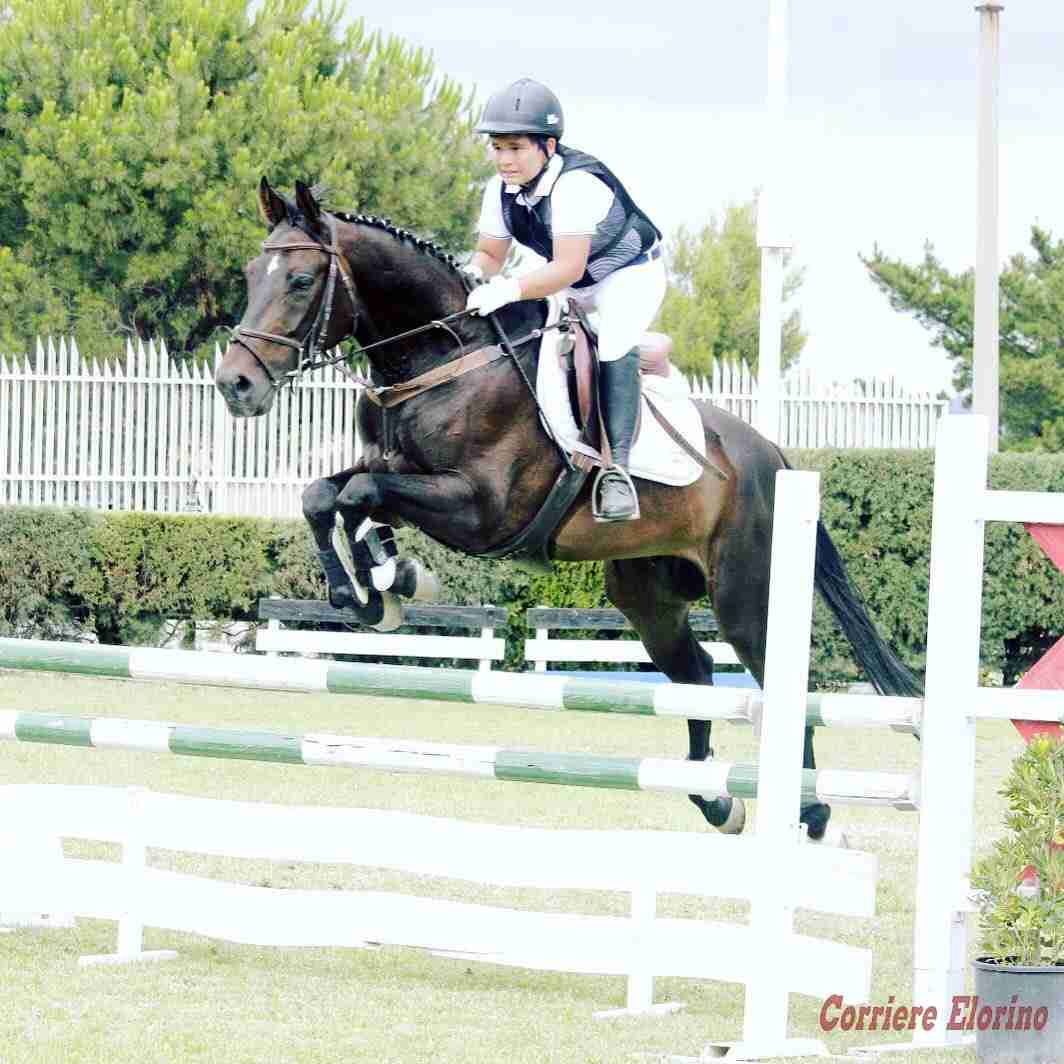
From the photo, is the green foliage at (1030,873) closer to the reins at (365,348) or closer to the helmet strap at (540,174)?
the reins at (365,348)

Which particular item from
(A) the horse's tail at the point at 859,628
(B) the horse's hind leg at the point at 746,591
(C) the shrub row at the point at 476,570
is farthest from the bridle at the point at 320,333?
(C) the shrub row at the point at 476,570

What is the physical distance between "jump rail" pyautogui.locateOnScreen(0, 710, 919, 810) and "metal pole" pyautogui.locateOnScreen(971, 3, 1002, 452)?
15.5 m

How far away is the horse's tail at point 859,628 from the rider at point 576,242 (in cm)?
100

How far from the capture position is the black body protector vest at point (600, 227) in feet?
19.7

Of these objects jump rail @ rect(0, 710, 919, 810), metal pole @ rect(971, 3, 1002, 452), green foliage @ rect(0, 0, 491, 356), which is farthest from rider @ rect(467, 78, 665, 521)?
green foliage @ rect(0, 0, 491, 356)

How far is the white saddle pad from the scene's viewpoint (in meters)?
6.07

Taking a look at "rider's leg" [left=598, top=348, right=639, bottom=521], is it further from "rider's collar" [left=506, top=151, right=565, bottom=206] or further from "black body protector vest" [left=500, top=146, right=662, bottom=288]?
"rider's collar" [left=506, top=151, right=565, bottom=206]

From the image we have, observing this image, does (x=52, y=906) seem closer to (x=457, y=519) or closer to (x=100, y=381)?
(x=457, y=519)

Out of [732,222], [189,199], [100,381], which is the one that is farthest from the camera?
[732,222]

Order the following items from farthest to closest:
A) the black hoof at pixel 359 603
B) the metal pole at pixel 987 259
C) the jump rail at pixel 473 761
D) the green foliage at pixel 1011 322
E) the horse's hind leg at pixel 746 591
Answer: the green foliage at pixel 1011 322 → the metal pole at pixel 987 259 → the horse's hind leg at pixel 746 591 → the black hoof at pixel 359 603 → the jump rail at pixel 473 761

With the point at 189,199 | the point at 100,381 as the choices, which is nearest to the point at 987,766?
the point at 100,381

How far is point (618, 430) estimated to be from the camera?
609 cm

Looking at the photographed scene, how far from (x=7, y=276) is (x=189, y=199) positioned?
9.31 ft

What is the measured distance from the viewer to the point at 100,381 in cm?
1816
